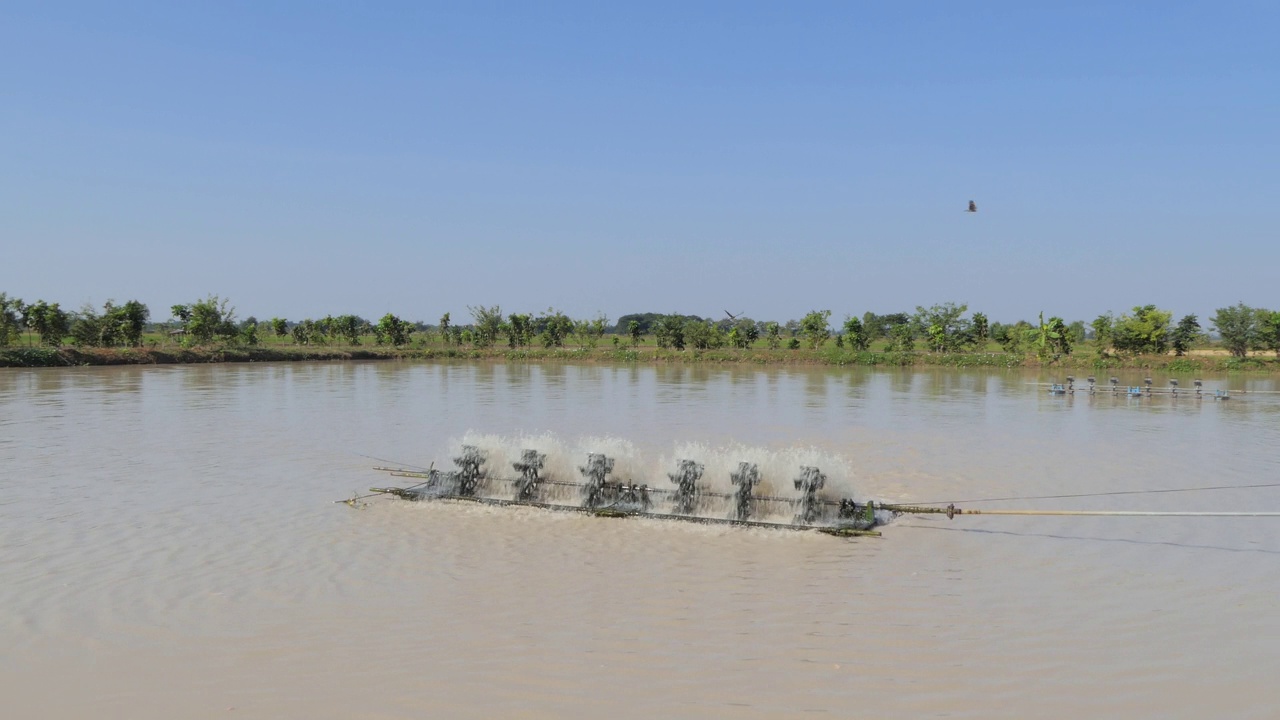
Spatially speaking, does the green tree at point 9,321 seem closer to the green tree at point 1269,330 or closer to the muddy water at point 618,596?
the muddy water at point 618,596

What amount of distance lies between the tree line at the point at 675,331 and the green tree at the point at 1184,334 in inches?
2.1

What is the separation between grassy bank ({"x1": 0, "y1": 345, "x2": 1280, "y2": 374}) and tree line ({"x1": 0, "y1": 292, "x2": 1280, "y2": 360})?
1814 mm

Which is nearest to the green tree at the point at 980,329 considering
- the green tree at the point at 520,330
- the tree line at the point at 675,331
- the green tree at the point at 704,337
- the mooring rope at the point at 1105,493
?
the tree line at the point at 675,331

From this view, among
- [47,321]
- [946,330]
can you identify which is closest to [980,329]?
[946,330]

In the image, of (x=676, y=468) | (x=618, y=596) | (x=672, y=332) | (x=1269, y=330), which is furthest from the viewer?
(x=672, y=332)

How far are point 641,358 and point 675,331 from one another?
8197 millimetres

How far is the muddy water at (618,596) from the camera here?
4422mm

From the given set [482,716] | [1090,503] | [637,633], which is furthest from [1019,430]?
[482,716]

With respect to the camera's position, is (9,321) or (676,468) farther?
(9,321)

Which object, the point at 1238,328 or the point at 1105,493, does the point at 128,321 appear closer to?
the point at 1105,493

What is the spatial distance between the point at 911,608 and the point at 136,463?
10.8 metres

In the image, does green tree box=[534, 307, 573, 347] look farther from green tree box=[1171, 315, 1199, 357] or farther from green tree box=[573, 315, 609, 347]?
green tree box=[1171, 315, 1199, 357]

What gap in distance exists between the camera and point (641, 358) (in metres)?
47.6

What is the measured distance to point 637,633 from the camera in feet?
17.4
